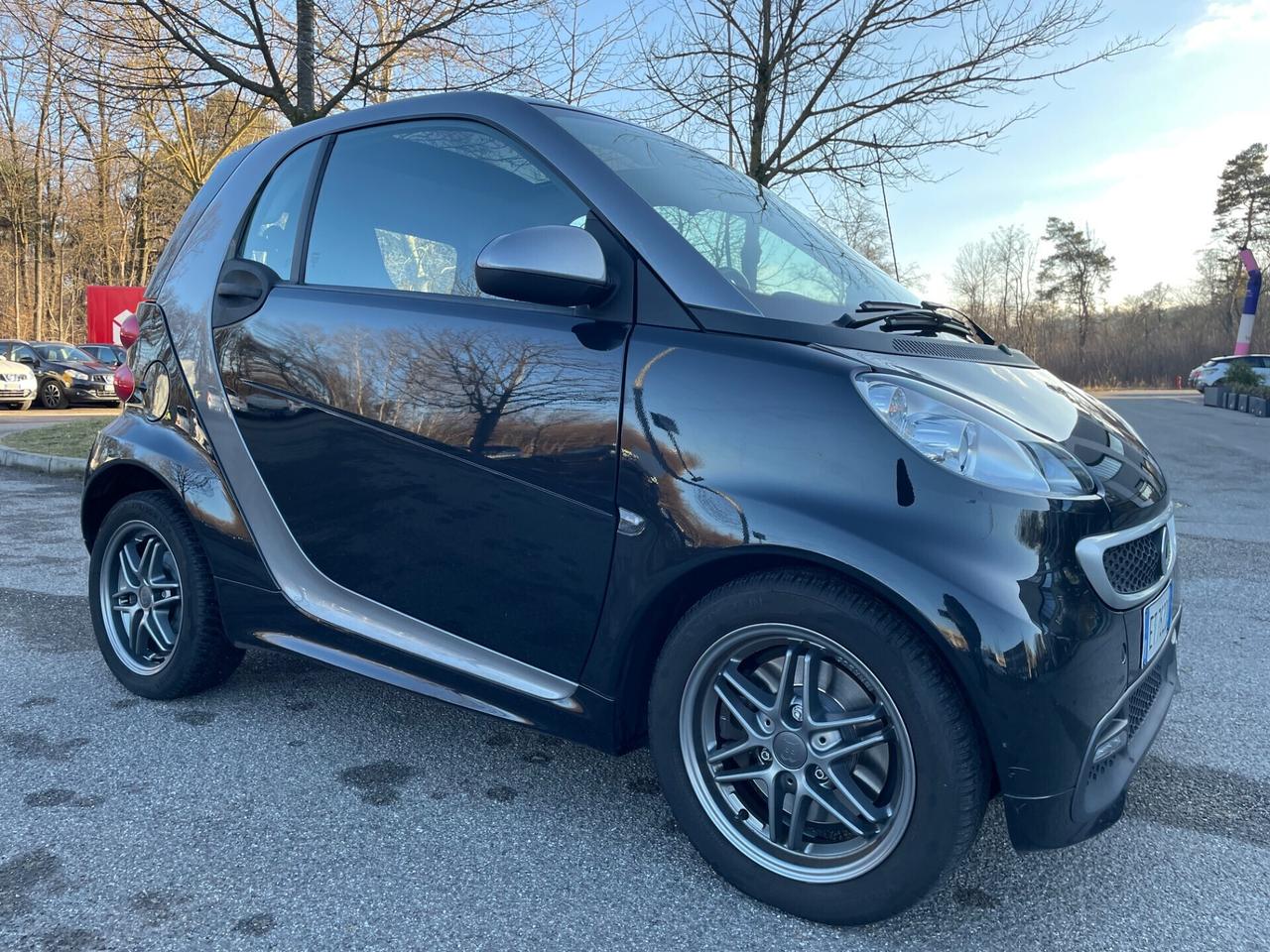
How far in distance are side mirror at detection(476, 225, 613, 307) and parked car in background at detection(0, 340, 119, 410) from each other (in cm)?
1897

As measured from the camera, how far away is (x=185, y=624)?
2.79 m

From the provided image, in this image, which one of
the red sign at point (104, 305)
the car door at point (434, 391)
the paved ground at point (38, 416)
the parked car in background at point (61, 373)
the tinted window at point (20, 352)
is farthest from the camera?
the red sign at point (104, 305)

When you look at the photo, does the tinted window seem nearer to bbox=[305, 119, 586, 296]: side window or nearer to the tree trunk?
the tree trunk

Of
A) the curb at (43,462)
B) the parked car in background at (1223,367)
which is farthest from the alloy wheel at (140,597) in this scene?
the parked car in background at (1223,367)

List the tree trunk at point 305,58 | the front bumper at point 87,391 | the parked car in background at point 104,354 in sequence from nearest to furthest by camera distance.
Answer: the tree trunk at point 305,58, the front bumper at point 87,391, the parked car in background at point 104,354

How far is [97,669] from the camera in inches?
127

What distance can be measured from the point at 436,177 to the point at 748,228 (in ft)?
2.92

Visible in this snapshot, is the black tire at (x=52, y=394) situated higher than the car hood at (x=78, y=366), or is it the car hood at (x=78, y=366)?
the car hood at (x=78, y=366)

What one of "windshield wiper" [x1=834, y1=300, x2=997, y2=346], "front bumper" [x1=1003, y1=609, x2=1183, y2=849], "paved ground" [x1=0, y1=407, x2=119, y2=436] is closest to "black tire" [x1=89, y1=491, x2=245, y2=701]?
"windshield wiper" [x1=834, y1=300, x2=997, y2=346]

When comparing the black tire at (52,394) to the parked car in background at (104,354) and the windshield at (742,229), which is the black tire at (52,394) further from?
the windshield at (742,229)

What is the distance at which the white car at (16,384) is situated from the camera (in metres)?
17.5

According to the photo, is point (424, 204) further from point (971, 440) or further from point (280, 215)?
point (971, 440)

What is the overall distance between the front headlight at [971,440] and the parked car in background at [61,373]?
64.4ft

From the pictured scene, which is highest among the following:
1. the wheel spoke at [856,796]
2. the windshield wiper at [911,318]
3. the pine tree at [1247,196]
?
the pine tree at [1247,196]
